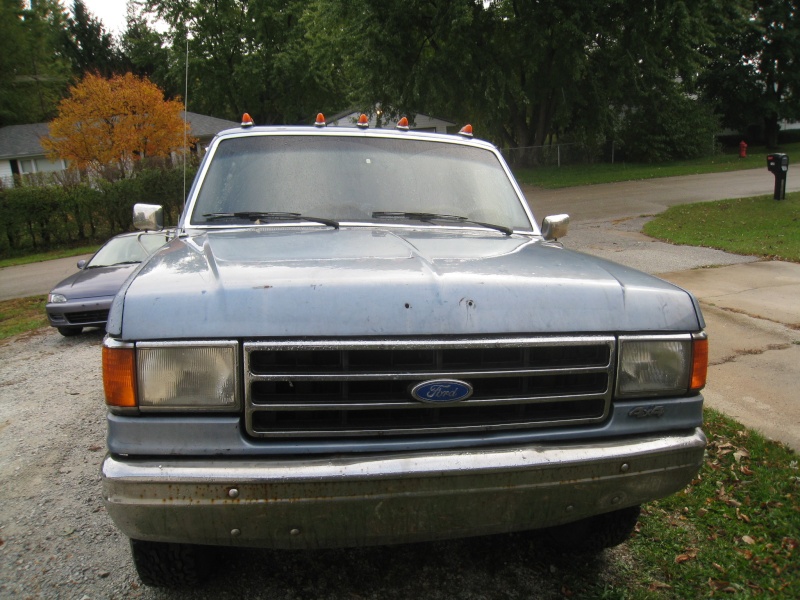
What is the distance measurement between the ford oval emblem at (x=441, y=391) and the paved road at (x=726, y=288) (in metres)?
3.06

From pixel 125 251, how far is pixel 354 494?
9.36 m

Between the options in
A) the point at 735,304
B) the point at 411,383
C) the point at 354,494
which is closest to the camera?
the point at 354,494

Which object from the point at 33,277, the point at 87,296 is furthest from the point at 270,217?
the point at 33,277

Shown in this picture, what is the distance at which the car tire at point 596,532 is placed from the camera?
9.64 ft

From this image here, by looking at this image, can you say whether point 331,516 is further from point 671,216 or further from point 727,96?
point 727,96

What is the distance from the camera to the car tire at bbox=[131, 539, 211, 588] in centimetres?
254

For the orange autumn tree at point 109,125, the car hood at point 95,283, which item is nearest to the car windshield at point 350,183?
the car hood at point 95,283

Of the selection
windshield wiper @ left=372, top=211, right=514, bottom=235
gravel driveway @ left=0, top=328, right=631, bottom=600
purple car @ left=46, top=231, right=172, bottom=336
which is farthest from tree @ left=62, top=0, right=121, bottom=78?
windshield wiper @ left=372, top=211, right=514, bottom=235

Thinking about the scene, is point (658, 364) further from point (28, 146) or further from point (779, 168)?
point (28, 146)

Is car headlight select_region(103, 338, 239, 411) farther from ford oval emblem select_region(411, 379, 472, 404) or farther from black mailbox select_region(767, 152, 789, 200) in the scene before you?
black mailbox select_region(767, 152, 789, 200)

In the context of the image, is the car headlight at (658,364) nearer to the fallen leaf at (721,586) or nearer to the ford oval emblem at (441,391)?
the ford oval emblem at (441,391)

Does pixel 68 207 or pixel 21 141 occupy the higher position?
pixel 21 141

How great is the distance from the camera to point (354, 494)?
212 centimetres

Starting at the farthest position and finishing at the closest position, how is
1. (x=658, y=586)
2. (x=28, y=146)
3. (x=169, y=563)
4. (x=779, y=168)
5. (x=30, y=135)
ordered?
(x=30, y=135) → (x=28, y=146) → (x=779, y=168) → (x=658, y=586) → (x=169, y=563)
